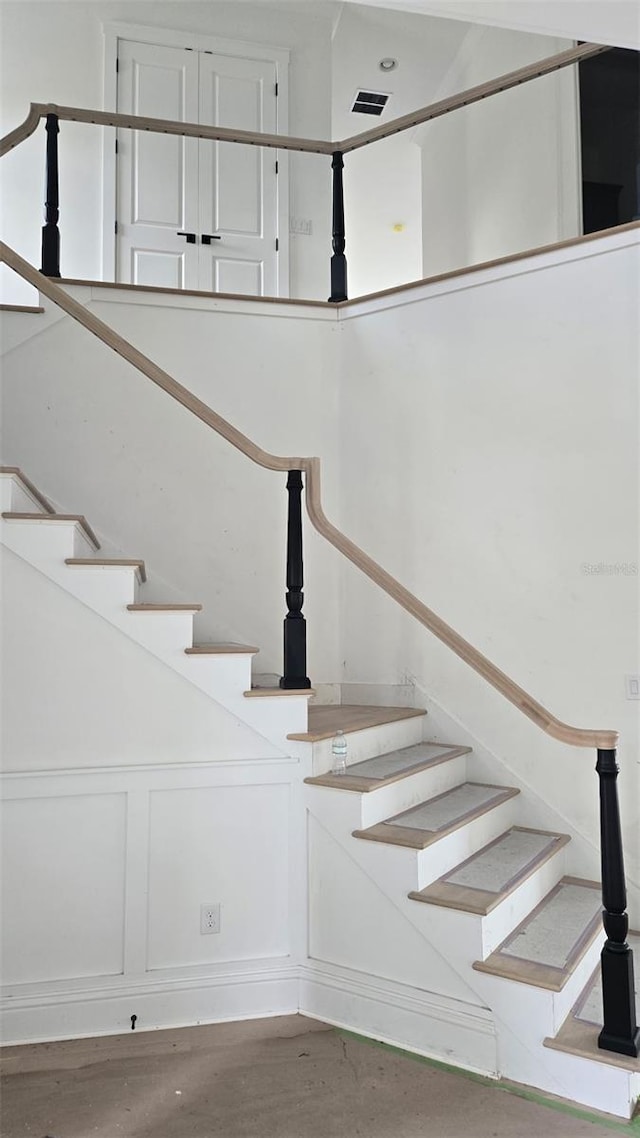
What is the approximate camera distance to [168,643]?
8.65ft

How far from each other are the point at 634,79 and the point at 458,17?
3420 mm

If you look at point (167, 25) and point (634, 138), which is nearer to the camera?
point (634, 138)

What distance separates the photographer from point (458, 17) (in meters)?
1.27

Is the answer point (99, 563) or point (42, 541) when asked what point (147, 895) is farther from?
point (42, 541)

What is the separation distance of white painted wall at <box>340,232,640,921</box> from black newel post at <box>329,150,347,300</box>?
8.3 inches

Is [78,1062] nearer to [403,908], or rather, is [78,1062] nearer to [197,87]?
[403,908]

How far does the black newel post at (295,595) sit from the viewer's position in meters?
2.78

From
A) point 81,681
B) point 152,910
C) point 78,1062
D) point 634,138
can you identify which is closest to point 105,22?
point 634,138

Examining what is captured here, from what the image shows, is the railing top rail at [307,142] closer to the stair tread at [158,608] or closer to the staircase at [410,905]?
the staircase at [410,905]

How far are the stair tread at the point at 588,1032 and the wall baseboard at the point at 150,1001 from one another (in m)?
0.91

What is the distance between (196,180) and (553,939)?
15.4ft

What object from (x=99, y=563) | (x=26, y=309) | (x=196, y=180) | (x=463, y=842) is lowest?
(x=463, y=842)

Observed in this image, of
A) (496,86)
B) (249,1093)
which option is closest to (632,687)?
(249,1093)

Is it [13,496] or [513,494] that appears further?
[513,494]
